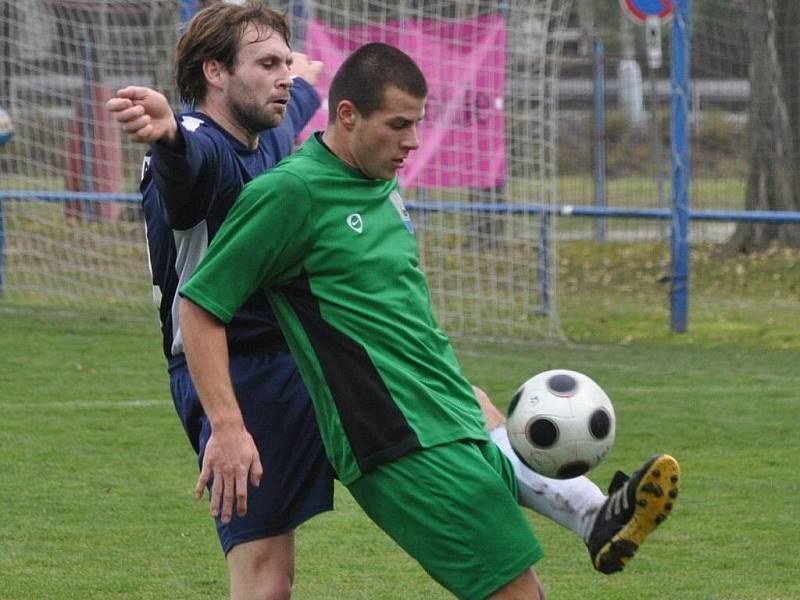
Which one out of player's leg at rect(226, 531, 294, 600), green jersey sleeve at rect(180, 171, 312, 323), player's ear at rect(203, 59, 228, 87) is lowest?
player's leg at rect(226, 531, 294, 600)

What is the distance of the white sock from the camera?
4297mm

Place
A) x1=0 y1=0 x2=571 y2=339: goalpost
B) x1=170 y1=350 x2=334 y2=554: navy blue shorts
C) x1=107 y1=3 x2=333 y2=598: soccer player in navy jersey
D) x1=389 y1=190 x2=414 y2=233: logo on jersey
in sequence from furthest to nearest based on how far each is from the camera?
1. x1=0 y1=0 x2=571 y2=339: goalpost
2. x1=170 y1=350 x2=334 y2=554: navy blue shorts
3. x1=107 y1=3 x2=333 y2=598: soccer player in navy jersey
4. x1=389 y1=190 x2=414 y2=233: logo on jersey

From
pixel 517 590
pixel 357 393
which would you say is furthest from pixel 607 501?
pixel 357 393

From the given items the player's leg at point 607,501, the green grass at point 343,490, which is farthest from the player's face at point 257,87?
the green grass at point 343,490

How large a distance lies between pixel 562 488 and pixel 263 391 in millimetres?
831

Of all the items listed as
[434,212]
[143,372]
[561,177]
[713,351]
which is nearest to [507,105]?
[434,212]

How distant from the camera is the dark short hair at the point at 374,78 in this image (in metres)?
3.90

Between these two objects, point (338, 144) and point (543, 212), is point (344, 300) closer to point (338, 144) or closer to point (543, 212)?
point (338, 144)

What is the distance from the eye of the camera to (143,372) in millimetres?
10273

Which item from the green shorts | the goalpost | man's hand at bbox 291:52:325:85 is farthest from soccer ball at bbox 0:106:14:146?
the green shorts

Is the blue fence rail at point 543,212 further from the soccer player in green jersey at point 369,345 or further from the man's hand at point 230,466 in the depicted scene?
the man's hand at point 230,466

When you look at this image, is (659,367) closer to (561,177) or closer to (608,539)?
(608,539)

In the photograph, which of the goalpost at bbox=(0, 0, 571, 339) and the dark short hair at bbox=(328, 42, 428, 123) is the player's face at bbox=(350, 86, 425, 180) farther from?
the goalpost at bbox=(0, 0, 571, 339)

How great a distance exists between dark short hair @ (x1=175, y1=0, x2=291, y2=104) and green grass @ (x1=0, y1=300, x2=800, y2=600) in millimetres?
1919
